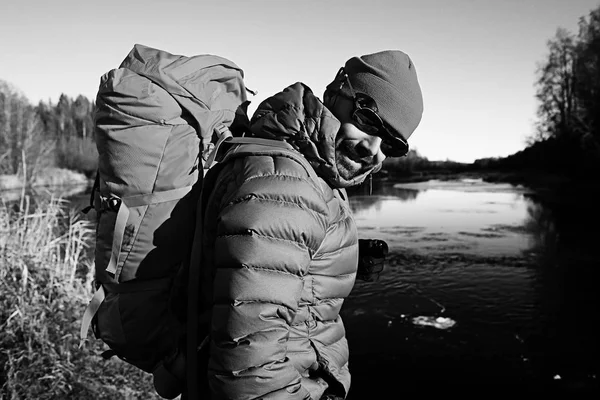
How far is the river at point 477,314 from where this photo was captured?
5.81 meters

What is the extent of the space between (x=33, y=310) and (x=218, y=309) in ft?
11.8

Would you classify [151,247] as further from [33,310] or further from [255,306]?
[33,310]

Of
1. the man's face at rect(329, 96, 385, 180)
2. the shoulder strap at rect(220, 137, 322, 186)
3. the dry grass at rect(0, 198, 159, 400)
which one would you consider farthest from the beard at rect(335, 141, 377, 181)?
the dry grass at rect(0, 198, 159, 400)

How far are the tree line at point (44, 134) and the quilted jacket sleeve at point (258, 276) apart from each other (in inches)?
372

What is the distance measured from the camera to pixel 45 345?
4043 mm

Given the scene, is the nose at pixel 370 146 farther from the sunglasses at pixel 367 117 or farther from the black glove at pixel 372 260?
the black glove at pixel 372 260

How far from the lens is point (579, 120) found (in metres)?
25.8

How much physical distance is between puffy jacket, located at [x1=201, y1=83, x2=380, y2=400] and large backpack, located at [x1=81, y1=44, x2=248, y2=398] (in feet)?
0.43

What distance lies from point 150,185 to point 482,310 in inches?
276

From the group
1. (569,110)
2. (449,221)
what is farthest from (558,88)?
(449,221)

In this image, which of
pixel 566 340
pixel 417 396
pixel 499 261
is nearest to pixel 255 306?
pixel 417 396

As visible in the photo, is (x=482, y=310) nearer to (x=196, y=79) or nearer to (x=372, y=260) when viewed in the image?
(x=372, y=260)

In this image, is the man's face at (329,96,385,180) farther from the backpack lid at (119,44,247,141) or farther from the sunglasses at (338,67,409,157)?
the backpack lid at (119,44,247,141)

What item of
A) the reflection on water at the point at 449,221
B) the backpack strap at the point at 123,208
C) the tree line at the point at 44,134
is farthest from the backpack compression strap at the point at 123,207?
the reflection on water at the point at 449,221
